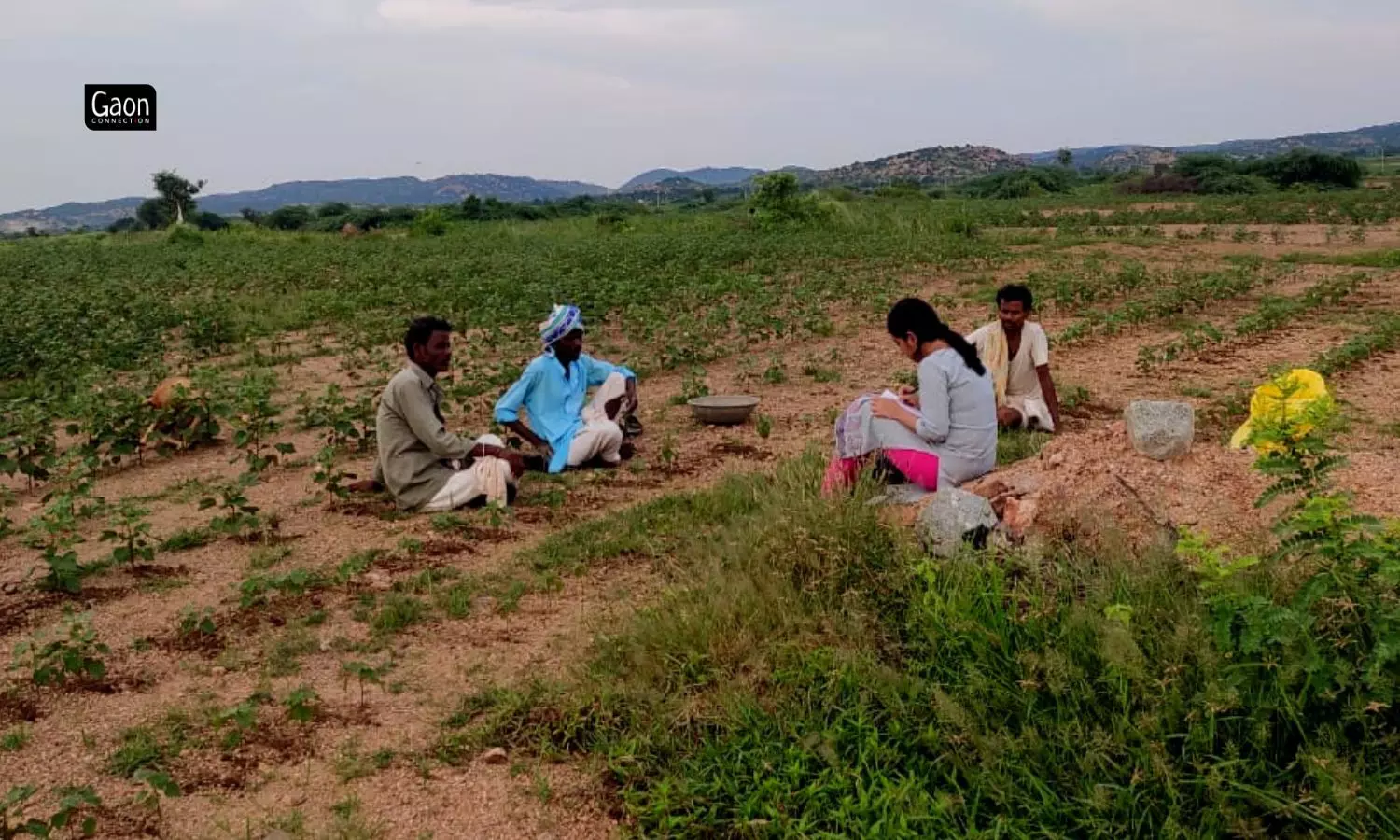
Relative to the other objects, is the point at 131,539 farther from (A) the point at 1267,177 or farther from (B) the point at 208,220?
(B) the point at 208,220

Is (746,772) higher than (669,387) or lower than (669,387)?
lower

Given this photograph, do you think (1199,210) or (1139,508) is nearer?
(1139,508)

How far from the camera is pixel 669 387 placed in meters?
8.40

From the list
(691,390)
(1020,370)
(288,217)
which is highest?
(288,217)

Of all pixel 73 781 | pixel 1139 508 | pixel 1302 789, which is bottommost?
pixel 73 781

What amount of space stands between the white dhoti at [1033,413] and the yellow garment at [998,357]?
0.29ft

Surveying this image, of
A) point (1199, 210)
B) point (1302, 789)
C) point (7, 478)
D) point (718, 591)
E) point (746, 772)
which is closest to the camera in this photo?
point (1302, 789)

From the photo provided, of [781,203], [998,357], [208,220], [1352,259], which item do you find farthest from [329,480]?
[208,220]

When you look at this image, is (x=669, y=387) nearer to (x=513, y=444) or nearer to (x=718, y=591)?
(x=513, y=444)

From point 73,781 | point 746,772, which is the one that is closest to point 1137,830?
point 746,772

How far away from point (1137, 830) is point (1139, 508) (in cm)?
157

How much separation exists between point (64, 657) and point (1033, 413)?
5243mm

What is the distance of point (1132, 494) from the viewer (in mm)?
3791

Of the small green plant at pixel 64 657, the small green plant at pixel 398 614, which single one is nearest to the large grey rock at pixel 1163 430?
the small green plant at pixel 398 614
